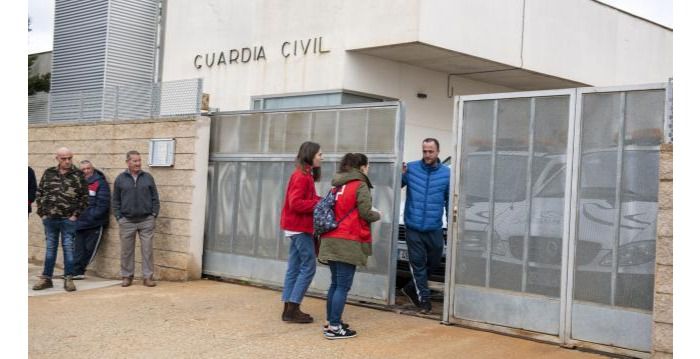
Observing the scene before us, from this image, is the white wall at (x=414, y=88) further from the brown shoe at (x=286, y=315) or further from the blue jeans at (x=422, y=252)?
the brown shoe at (x=286, y=315)

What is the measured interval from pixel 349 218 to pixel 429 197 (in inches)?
58.7

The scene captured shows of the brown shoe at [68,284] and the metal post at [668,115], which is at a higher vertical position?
the metal post at [668,115]

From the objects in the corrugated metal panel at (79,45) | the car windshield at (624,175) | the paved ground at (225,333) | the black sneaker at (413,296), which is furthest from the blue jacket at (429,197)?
the corrugated metal panel at (79,45)

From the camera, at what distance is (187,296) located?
9.21 metres

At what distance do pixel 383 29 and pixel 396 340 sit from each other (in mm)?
6962

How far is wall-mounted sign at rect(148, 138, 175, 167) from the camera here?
35.0ft

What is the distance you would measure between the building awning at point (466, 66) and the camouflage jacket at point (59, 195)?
217 inches

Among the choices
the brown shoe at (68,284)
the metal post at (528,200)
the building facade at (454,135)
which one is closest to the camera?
the building facade at (454,135)

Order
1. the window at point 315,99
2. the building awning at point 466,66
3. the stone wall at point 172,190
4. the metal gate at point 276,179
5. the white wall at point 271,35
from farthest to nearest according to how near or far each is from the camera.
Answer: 1. the window at point 315,99
2. the building awning at point 466,66
3. the white wall at point 271,35
4. the stone wall at point 172,190
5. the metal gate at point 276,179

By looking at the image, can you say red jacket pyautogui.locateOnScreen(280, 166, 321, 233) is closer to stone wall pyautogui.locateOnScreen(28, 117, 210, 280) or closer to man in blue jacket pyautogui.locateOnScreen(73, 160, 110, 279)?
stone wall pyautogui.locateOnScreen(28, 117, 210, 280)

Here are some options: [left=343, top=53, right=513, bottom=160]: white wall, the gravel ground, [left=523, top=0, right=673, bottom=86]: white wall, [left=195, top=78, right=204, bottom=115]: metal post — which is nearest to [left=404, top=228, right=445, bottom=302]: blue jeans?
the gravel ground

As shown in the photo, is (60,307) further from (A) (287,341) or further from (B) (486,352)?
→ (B) (486,352)

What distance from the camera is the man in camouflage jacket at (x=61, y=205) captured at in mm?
9570

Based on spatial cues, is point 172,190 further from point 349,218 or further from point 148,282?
point 349,218
